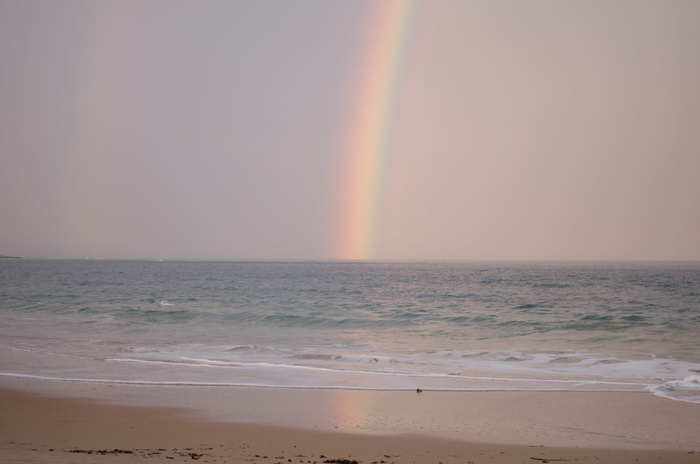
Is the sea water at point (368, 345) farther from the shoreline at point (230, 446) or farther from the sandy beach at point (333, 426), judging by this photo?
the shoreline at point (230, 446)

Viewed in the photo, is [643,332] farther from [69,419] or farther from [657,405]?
[69,419]

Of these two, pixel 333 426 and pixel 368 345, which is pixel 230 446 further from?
pixel 368 345

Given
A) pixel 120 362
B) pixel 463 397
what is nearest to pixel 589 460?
pixel 463 397

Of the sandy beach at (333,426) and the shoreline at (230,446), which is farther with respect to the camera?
the sandy beach at (333,426)

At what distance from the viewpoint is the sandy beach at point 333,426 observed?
7.30 meters

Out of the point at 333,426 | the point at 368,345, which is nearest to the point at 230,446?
the point at 333,426

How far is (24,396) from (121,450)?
4919 millimetres

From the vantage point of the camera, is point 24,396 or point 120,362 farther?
point 120,362

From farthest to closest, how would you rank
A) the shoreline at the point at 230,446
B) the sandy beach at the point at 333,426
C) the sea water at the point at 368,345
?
the sea water at the point at 368,345
the sandy beach at the point at 333,426
the shoreline at the point at 230,446

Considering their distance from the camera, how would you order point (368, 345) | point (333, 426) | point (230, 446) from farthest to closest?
point (368, 345) → point (333, 426) → point (230, 446)

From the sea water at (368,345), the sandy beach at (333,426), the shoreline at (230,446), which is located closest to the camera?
the shoreline at (230,446)

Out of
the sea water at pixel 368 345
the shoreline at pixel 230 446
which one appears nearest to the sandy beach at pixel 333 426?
the shoreline at pixel 230 446

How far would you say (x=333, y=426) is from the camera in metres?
8.92

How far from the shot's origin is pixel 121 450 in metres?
7.26
